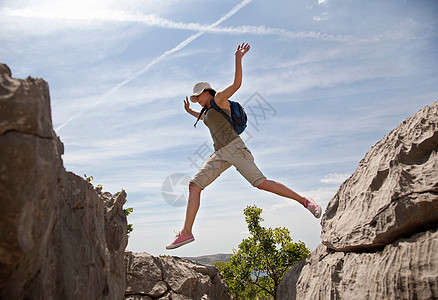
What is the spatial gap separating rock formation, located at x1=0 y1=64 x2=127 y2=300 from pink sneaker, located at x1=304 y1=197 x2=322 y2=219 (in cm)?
355

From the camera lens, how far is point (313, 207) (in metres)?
5.84

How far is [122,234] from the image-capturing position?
5359 mm

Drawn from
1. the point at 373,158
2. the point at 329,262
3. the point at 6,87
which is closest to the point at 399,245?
the point at 329,262

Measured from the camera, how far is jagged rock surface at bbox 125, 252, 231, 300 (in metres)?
6.53

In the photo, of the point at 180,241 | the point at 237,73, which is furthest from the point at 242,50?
the point at 180,241

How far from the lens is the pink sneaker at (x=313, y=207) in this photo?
5.75m

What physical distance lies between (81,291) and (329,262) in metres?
3.32

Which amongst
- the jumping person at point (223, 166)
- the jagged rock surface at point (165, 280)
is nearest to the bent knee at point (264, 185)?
the jumping person at point (223, 166)

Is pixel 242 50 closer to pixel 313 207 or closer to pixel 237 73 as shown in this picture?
pixel 237 73

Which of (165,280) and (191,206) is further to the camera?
(165,280)

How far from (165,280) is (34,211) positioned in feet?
15.1

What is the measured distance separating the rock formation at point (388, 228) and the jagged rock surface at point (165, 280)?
238 centimetres

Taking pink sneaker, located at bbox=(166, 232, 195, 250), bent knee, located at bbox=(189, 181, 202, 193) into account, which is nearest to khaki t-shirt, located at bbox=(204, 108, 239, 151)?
bent knee, located at bbox=(189, 181, 202, 193)

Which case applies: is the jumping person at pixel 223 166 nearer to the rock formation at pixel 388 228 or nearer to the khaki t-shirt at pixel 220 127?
the khaki t-shirt at pixel 220 127
